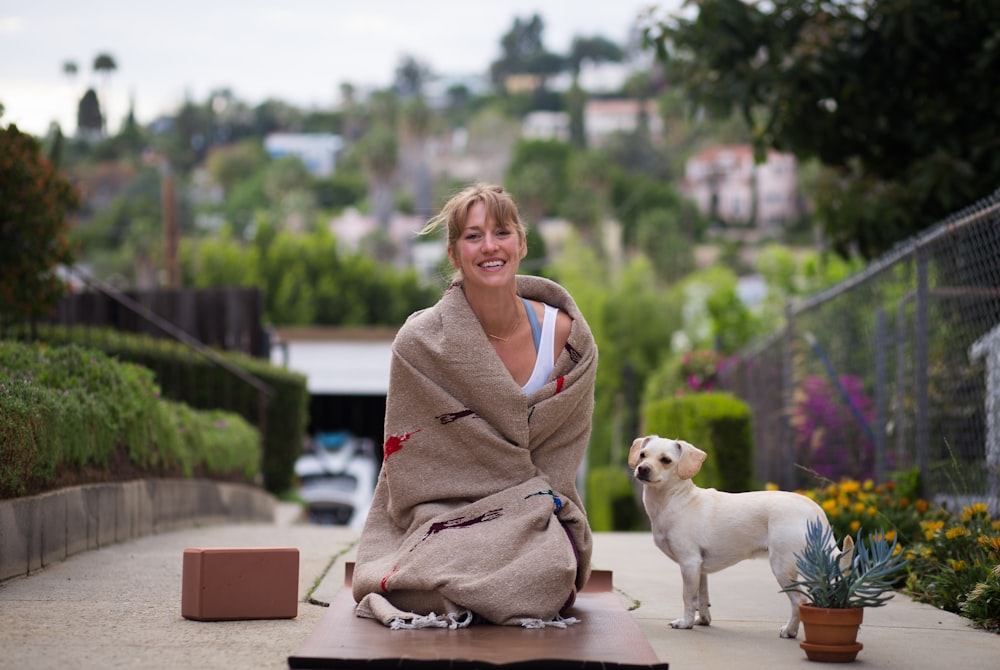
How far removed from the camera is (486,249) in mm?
5277

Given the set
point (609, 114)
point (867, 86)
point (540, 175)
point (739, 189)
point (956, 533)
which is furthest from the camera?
point (609, 114)

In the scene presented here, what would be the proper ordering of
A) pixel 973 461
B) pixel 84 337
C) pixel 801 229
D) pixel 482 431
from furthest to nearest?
pixel 801 229 < pixel 84 337 < pixel 973 461 < pixel 482 431

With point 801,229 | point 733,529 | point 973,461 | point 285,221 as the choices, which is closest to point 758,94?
point 973,461

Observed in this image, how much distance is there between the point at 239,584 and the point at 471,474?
3.31 ft

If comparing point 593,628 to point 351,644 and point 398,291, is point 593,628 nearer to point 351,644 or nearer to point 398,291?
point 351,644

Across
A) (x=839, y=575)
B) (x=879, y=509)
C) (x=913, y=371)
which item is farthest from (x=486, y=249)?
(x=913, y=371)

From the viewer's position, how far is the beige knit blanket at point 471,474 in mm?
4852

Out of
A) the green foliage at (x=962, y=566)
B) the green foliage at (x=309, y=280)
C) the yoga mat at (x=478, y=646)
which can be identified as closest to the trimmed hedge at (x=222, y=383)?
the yoga mat at (x=478, y=646)

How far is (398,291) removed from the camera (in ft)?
195

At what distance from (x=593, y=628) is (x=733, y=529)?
0.71m

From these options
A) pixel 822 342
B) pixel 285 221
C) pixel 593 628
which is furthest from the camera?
pixel 285 221

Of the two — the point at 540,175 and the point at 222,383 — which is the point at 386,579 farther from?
the point at 540,175

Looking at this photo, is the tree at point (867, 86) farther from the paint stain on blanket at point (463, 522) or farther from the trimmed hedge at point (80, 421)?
the paint stain on blanket at point (463, 522)

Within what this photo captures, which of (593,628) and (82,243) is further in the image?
(82,243)
